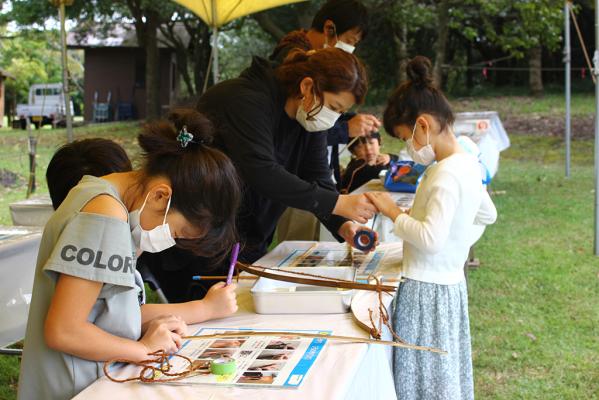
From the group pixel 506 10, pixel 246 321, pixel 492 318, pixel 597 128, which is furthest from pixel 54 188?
pixel 506 10

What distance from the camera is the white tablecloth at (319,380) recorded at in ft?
4.52

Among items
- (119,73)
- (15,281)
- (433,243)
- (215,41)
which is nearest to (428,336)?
(433,243)

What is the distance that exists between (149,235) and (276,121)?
Answer: 101 centimetres

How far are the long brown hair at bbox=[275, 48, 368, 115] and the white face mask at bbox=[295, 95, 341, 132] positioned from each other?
0.08 ft

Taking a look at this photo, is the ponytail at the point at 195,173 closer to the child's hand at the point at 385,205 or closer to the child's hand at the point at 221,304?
the child's hand at the point at 221,304

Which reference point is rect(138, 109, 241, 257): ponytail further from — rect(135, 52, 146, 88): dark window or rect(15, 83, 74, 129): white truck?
rect(135, 52, 146, 88): dark window

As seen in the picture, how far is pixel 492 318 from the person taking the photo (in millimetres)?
4305

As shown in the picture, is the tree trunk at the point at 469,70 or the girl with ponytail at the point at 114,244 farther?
the tree trunk at the point at 469,70

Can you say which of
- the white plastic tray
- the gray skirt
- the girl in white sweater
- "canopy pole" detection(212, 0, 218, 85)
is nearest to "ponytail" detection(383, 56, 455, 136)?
the girl in white sweater

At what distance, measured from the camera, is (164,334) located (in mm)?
1625

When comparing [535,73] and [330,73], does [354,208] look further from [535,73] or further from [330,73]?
[535,73]

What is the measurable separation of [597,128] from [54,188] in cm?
469

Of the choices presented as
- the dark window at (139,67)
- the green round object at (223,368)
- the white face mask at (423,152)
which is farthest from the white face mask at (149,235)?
the dark window at (139,67)

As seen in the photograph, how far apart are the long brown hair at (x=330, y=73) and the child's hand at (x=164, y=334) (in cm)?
91
